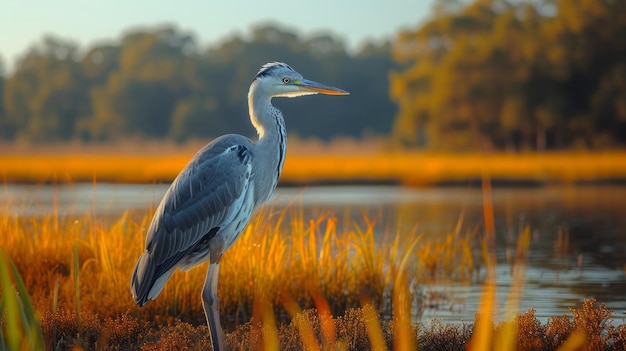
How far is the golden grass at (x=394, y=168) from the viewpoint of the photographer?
34406mm

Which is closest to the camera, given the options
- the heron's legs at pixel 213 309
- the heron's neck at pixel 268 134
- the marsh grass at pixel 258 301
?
the heron's legs at pixel 213 309

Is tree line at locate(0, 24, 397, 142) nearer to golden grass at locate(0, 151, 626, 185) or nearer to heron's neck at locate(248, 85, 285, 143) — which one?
golden grass at locate(0, 151, 626, 185)

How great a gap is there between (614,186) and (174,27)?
196 ft

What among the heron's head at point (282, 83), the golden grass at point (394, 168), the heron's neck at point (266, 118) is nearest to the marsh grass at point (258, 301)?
the heron's neck at point (266, 118)

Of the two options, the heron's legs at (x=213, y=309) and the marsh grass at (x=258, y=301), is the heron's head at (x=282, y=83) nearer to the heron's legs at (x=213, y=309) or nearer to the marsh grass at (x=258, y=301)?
the heron's legs at (x=213, y=309)

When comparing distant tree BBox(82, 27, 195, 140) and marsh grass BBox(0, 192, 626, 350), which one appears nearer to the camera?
marsh grass BBox(0, 192, 626, 350)

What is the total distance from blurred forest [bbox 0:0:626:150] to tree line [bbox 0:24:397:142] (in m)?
0.10

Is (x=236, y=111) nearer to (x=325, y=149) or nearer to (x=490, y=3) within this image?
(x=490, y=3)

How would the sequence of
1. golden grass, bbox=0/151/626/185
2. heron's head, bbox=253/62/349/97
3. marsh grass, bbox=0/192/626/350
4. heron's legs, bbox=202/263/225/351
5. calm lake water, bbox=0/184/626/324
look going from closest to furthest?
heron's legs, bbox=202/263/225/351 → marsh grass, bbox=0/192/626/350 → heron's head, bbox=253/62/349/97 → calm lake water, bbox=0/184/626/324 → golden grass, bbox=0/151/626/185

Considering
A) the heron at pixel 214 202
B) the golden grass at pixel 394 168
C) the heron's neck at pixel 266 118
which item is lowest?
the golden grass at pixel 394 168

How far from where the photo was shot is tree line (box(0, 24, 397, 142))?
7188cm

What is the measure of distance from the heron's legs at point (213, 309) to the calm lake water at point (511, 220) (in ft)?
5.45

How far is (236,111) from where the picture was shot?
72125 millimetres

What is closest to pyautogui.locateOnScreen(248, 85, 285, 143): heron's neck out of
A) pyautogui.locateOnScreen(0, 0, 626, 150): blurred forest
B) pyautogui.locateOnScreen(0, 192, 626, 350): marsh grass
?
pyautogui.locateOnScreen(0, 192, 626, 350): marsh grass
